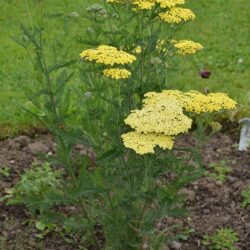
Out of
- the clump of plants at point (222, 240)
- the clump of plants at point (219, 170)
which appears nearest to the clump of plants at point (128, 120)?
the clump of plants at point (222, 240)

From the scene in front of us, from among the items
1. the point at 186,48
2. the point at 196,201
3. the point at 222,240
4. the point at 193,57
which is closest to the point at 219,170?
the point at 196,201

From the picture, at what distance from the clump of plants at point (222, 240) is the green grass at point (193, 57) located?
1377 mm

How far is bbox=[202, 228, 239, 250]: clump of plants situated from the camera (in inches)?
140

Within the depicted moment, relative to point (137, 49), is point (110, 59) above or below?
above

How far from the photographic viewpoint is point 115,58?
2619 millimetres

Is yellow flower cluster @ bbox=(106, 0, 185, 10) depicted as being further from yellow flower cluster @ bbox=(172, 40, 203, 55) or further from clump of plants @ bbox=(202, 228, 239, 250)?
clump of plants @ bbox=(202, 228, 239, 250)

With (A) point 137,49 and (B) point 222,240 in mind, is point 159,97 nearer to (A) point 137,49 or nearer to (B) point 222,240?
(A) point 137,49

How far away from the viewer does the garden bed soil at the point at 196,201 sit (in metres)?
3.60

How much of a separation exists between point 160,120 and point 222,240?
1.30 m

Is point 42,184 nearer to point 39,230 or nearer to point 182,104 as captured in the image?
point 39,230

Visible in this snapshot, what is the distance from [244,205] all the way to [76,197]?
1.23 meters

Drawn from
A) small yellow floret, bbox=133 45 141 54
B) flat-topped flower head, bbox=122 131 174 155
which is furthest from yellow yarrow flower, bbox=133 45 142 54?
flat-topped flower head, bbox=122 131 174 155

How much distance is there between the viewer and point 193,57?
6.25 m

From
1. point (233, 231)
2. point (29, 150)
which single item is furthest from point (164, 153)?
point (29, 150)
